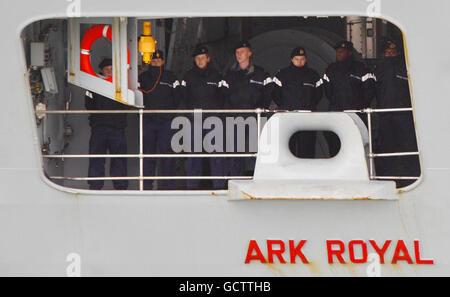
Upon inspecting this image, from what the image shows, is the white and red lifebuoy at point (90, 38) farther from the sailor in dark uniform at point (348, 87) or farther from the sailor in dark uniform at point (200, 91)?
the sailor in dark uniform at point (348, 87)

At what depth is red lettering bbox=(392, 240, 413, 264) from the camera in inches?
286

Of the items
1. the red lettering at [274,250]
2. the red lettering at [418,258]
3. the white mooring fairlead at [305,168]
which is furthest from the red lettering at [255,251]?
the red lettering at [418,258]

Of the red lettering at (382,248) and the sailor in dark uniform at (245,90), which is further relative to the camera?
the sailor in dark uniform at (245,90)

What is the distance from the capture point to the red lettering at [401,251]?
726cm

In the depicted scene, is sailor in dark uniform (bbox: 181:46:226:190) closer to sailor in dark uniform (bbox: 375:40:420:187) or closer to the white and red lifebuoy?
the white and red lifebuoy

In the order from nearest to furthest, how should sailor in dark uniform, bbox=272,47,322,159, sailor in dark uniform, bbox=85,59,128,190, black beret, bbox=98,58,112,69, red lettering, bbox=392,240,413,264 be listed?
red lettering, bbox=392,240,413,264 < sailor in dark uniform, bbox=272,47,322,159 < black beret, bbox=98,58,112,69 < sailor in dark uniform, bbox=85,59,128,190

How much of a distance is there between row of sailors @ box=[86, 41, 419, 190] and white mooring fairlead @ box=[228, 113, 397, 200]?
91 centimetres

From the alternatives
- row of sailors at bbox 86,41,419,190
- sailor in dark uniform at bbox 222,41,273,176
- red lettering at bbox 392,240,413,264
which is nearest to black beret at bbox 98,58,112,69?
row of sailors at bbox 86,41,419,190

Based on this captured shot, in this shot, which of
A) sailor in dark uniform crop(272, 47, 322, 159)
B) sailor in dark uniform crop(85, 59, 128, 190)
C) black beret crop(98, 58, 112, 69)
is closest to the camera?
sailor in dark uniform crop(272, 47, 322, 159)

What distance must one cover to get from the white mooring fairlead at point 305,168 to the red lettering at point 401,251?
41 cm

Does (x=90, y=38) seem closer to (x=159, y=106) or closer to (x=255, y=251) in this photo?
(x=159, y=106)

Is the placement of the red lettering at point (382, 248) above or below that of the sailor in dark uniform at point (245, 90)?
below

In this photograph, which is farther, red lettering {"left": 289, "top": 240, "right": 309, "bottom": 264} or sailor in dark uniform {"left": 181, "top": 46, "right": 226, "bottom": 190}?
sailor in dark uniform {"left": 181, "top": 46, "right": 226, "bottom": 190}

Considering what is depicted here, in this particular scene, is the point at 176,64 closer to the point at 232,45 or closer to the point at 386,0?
the point at 232,45
